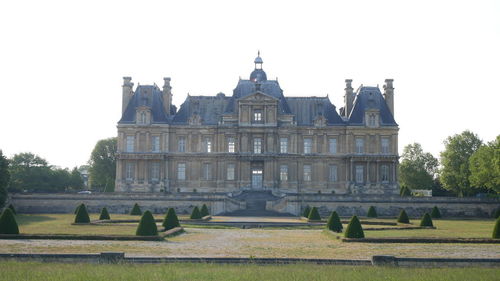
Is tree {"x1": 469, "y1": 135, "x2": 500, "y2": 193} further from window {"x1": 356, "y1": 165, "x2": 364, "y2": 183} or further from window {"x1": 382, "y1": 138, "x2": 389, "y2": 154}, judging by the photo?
window {"x1": 356, "y1": 165, "x2": 364, "y2": 183}

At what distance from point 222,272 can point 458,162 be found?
52359 millimetres

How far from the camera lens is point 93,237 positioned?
64.3 ft

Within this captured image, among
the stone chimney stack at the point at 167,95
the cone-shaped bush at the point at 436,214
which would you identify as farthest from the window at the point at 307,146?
the cone-shaped bush at the point at 436,214

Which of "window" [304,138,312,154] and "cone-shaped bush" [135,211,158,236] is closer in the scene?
"cone-shaped bush" [135,211,158,236]

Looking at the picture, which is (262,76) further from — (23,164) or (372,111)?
(23,164)

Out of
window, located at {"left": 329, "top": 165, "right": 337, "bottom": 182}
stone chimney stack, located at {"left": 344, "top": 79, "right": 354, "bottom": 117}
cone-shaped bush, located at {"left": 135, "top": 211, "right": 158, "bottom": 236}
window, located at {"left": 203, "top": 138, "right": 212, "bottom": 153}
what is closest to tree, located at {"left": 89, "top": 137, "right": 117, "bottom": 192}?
window, located at {"left": 203, "top": 138, "right": 212, "bottom": 153}

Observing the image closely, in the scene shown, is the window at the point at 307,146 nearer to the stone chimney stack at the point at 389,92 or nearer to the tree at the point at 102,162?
the stone chimney stack at the point at 389,92

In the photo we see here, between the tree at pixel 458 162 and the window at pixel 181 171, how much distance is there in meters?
27.2

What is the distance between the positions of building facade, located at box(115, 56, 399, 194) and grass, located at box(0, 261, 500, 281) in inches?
1327

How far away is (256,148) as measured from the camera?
157 ft

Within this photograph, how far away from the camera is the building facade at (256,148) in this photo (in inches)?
1863

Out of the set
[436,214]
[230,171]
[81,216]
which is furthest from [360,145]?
[81,216]

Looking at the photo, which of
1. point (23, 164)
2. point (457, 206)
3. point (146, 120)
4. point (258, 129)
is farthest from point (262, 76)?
point (23, 164)

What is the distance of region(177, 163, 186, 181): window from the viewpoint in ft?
159
